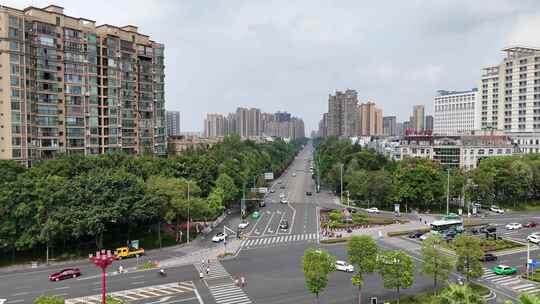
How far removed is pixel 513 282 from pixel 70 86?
3184 inches

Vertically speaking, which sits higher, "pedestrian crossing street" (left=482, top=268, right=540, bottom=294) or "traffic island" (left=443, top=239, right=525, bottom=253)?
"traffic island" (left=443, top=239, right=525, bottom=253)

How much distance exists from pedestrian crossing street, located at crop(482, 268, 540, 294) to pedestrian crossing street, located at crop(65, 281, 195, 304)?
105 ft

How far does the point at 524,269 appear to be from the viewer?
162ft

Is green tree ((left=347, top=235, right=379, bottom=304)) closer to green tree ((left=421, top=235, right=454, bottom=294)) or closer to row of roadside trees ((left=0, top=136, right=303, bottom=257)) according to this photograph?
green tree ((left=421, top=235, right=454, bottom=294))

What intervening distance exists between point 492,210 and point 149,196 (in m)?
70.2

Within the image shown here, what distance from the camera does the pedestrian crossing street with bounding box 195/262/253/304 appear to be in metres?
39.8

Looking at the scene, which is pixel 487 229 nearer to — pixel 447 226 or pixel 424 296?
pixel 447 226

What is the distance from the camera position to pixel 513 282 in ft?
147

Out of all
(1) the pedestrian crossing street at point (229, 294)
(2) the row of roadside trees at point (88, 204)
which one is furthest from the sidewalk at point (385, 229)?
(1) the pedestrian crossing street at point (229, 294)

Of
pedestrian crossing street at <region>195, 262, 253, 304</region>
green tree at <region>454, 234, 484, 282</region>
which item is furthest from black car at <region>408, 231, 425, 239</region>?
pedestrian crossing street at <region>195, 262, 253, 304</region>

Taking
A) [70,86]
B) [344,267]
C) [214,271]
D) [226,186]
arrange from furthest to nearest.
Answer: [70,86] → [226,186] → [214,271] → [344,267]

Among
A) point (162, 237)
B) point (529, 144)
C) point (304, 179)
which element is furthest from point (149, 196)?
point (529, 144)

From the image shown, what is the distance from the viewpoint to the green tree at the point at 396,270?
36.2 m

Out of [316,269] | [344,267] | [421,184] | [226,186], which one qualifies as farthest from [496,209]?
[316,269]
